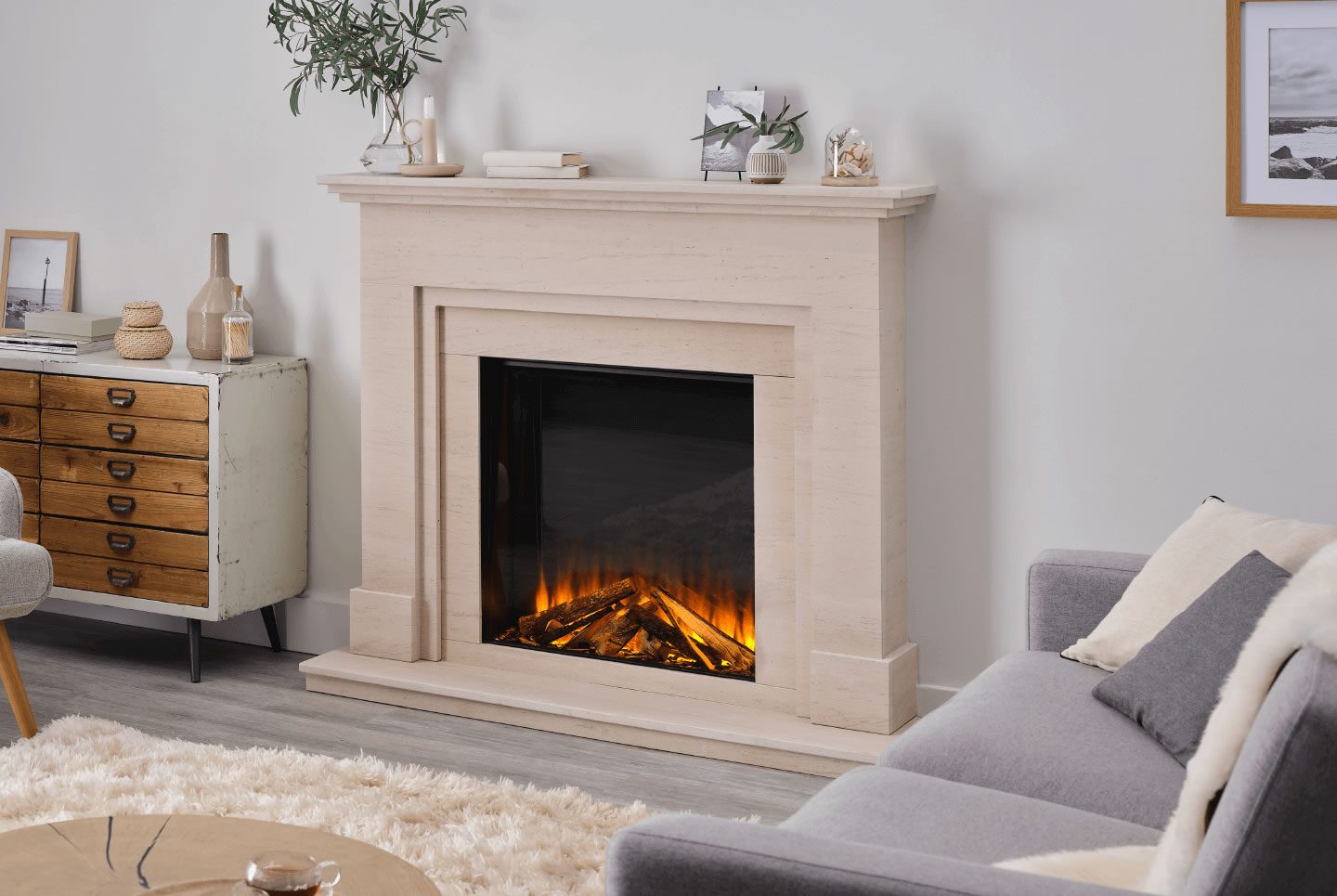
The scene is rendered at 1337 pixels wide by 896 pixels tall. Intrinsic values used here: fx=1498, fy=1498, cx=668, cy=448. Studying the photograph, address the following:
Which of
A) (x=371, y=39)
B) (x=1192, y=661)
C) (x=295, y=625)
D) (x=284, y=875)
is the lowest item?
(x=295, y=625)

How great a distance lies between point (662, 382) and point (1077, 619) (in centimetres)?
135

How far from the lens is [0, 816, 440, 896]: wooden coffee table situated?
6.45 feet

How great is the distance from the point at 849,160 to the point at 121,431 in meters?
2.16

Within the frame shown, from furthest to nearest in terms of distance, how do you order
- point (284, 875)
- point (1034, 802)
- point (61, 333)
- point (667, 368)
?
point (61, 333)
point (667, 368)
point (1034, 802)
point (284, 875)

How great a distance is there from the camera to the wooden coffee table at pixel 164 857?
196 cm

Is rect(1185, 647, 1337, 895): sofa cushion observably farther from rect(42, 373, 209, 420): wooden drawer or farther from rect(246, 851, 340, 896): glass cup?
rect(42, 373, 209, 420): wooden drawer

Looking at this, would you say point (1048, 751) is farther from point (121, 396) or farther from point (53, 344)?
point (53, 344)

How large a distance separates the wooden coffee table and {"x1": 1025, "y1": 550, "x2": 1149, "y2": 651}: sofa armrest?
145cm

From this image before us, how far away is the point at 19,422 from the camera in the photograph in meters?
4.36

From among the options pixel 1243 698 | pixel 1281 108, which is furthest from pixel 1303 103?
pixel 1243 698

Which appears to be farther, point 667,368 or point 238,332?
point 238,332

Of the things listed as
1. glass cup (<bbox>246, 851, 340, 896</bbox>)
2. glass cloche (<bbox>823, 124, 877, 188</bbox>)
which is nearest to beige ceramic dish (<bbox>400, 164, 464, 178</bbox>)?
glass cloche (<bbox>823, 124, 877, 188</bbox>)

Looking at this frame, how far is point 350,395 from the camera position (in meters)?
4.40

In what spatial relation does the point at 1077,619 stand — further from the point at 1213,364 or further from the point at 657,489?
the point at 657,489
